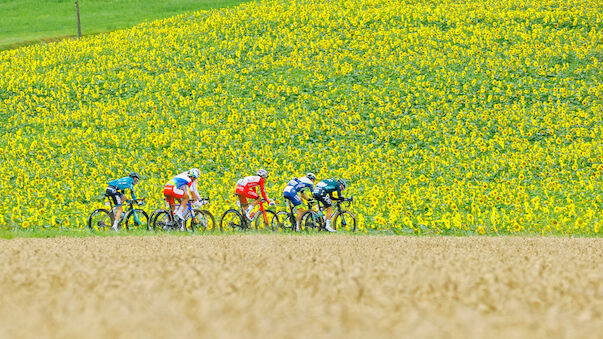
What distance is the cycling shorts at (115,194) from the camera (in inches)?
698

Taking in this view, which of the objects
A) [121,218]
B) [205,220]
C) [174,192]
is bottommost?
[121,218]

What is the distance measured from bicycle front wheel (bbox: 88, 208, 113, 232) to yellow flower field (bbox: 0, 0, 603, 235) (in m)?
0.60

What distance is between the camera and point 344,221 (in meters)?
17.5

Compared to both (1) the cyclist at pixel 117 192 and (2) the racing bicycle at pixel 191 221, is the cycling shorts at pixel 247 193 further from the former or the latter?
(1) the cyclist at pixel 117 192

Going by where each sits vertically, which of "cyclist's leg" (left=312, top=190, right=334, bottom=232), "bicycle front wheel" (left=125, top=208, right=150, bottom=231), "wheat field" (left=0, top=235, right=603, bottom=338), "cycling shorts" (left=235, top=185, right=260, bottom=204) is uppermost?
"wheat field" (left=0, top=235, right=603, bottom=338)

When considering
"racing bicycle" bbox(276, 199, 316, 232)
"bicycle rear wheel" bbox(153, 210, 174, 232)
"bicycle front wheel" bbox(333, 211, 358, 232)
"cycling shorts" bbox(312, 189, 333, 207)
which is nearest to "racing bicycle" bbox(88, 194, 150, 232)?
"bicycle rear wheel" bbox(153, 210, 174, 232)

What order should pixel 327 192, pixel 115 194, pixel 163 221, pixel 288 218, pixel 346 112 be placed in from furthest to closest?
pixel 346 112 < pixel 288 218 < pixel 163 221 < pixel 115 194 < pixel 327 192

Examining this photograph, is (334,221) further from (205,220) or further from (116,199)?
(116,199)

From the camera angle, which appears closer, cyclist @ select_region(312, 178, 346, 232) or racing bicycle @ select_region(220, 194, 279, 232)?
racing bicycle @ select_region(220, 194, 279, 232)

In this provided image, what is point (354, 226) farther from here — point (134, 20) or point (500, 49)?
point (134, 20)

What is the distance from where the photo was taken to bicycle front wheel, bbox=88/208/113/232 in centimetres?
1778

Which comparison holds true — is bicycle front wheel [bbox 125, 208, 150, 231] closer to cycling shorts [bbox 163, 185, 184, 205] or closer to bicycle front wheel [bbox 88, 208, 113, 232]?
bicycle front wheel [bbox 88, 208, 113, 232]

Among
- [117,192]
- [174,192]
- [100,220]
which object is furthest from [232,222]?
[100,220]

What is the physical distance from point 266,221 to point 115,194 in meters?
4.00
